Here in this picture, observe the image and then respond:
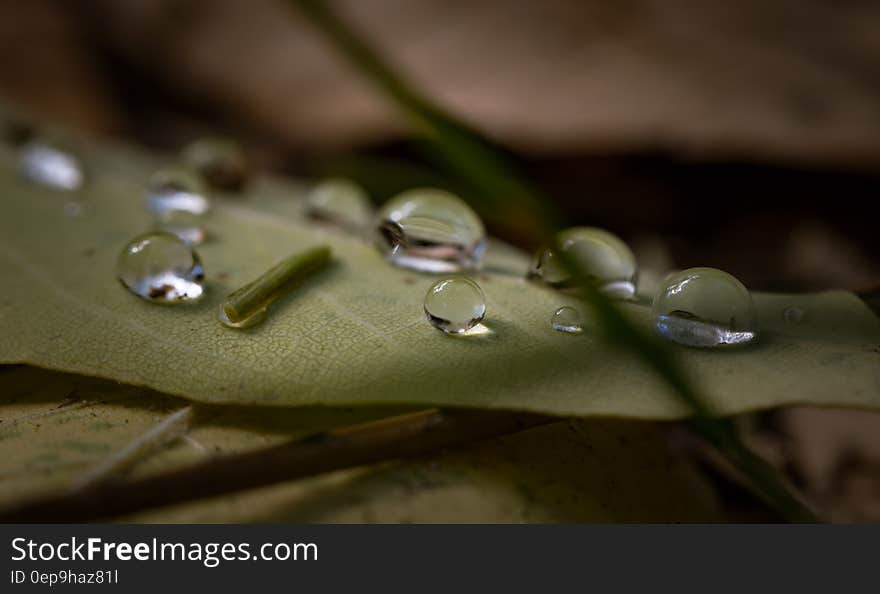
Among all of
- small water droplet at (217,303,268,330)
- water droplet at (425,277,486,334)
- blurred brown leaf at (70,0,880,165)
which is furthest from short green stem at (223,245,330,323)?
blurred brown leaf at (70,0,880,165)

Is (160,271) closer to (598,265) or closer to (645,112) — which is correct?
(598,265)

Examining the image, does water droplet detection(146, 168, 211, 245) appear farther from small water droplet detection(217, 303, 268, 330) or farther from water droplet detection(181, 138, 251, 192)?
small water droplet detection(217, 303, 268, 330)

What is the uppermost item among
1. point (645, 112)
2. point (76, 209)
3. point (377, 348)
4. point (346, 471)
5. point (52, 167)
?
point (645, 112)

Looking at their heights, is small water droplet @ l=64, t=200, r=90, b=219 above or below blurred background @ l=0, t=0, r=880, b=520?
below

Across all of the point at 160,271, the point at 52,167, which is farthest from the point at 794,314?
the point at 52,167

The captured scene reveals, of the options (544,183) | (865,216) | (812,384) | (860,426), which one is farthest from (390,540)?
(865,216)

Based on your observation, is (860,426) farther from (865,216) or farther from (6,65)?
(6,65)
